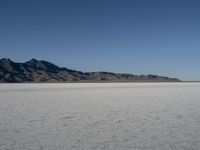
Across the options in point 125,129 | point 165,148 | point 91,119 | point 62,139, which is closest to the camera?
point 165,148

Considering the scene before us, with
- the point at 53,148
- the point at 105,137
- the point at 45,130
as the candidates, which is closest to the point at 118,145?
the point at 105,137

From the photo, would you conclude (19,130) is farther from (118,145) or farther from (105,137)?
(118,145)

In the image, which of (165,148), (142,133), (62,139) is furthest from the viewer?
(142,133)

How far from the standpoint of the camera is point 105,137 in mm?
6840

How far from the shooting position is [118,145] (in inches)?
240

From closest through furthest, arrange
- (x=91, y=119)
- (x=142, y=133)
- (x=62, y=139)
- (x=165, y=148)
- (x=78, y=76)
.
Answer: (x=165, y=148), (x=62, y=139), (x=142, y=133), (x=91, y=119), (x=78, y=76)

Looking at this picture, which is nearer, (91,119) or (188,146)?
(188,146)

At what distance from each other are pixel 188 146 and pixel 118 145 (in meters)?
1.28

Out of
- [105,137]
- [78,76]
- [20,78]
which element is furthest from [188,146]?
[78,76]

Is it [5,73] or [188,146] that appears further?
[5,73]

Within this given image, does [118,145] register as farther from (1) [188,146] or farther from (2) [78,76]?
(2) [78,76]

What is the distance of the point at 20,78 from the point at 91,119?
159667mm

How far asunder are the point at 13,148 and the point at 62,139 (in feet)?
3.66

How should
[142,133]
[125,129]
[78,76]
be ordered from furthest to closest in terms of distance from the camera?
[78,76] < [125,129] < [142,133]
